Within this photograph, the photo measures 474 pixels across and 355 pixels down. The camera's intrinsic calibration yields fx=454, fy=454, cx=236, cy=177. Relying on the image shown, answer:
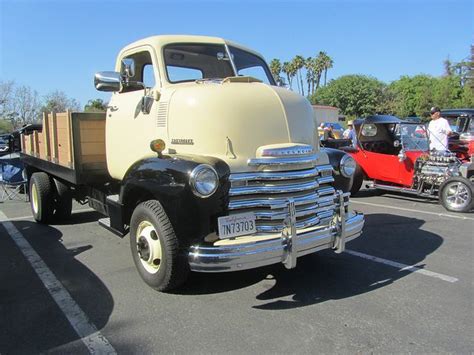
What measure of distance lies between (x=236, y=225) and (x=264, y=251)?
0.32 m

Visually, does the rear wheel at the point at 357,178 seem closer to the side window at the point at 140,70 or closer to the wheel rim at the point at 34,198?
the side window at the point at 140,70

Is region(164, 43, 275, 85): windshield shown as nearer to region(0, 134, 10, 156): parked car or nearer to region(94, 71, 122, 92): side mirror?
region(94, 71, 122, 92): side mirror

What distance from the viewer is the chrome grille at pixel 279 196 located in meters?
3.85

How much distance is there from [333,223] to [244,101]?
1426 millimetres

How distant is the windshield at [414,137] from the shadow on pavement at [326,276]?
3843 mm

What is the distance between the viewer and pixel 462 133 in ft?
40.7

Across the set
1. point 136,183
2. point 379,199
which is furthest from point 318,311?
point 379,199

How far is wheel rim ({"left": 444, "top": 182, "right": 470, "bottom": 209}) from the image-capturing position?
27.0 ft

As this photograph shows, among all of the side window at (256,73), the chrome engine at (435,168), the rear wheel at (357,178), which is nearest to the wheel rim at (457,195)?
the chrome engine at (435,168)

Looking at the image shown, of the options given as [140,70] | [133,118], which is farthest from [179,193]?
[140,70]

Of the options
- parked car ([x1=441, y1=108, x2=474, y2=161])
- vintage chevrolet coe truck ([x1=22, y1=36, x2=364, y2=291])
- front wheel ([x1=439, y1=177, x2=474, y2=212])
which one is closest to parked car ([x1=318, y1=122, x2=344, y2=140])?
parked car ([x1=441, y1=108, x2=474, y2=161])

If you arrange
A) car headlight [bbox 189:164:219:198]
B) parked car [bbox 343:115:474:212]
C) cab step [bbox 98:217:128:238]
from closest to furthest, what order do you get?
car headlight [bbox 189:164:219:198] < cab step [bbox 98:217:128:238] < parked car [bbox 343:115:474:212]

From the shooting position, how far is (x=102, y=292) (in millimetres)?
4336

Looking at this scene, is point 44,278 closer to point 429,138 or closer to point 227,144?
point 227,144
